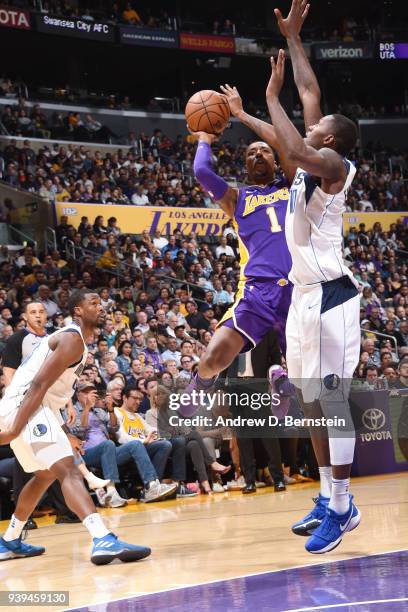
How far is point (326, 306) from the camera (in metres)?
5.14

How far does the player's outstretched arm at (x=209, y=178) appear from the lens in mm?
6227

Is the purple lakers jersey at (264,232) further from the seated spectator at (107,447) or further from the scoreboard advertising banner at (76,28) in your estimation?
the scoreboard advertising banner at (76,28)

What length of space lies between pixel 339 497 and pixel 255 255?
192 cm

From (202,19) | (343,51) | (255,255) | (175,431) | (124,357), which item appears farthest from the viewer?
(202,19)

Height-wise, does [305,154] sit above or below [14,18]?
below

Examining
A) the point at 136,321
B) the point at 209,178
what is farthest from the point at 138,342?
the point at 209,178

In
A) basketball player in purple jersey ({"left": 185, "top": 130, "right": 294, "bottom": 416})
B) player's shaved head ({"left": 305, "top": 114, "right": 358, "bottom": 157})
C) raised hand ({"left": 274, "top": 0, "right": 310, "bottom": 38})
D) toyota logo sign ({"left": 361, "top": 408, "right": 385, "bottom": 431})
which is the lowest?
toyota logo sign ({"left": 361, "top": 408, "right": 385, "bottom": 431})

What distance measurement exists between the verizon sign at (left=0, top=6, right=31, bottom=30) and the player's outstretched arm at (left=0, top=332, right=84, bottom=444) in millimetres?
19962

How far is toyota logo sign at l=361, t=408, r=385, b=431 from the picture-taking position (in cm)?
1132

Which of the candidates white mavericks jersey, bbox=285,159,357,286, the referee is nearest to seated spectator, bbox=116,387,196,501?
the referee

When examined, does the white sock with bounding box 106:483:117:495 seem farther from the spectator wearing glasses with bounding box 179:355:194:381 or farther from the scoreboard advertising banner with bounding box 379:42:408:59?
the scoreboard advertising banner with bounding box 379:42:408:59

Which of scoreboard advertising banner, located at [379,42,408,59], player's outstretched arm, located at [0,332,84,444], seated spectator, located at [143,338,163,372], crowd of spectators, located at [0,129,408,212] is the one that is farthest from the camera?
scoreboard advertising banner, located at [379,42,408,59]

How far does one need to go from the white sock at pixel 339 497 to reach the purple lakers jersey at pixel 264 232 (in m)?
1.61

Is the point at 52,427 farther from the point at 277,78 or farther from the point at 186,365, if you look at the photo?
the point at 186,365
